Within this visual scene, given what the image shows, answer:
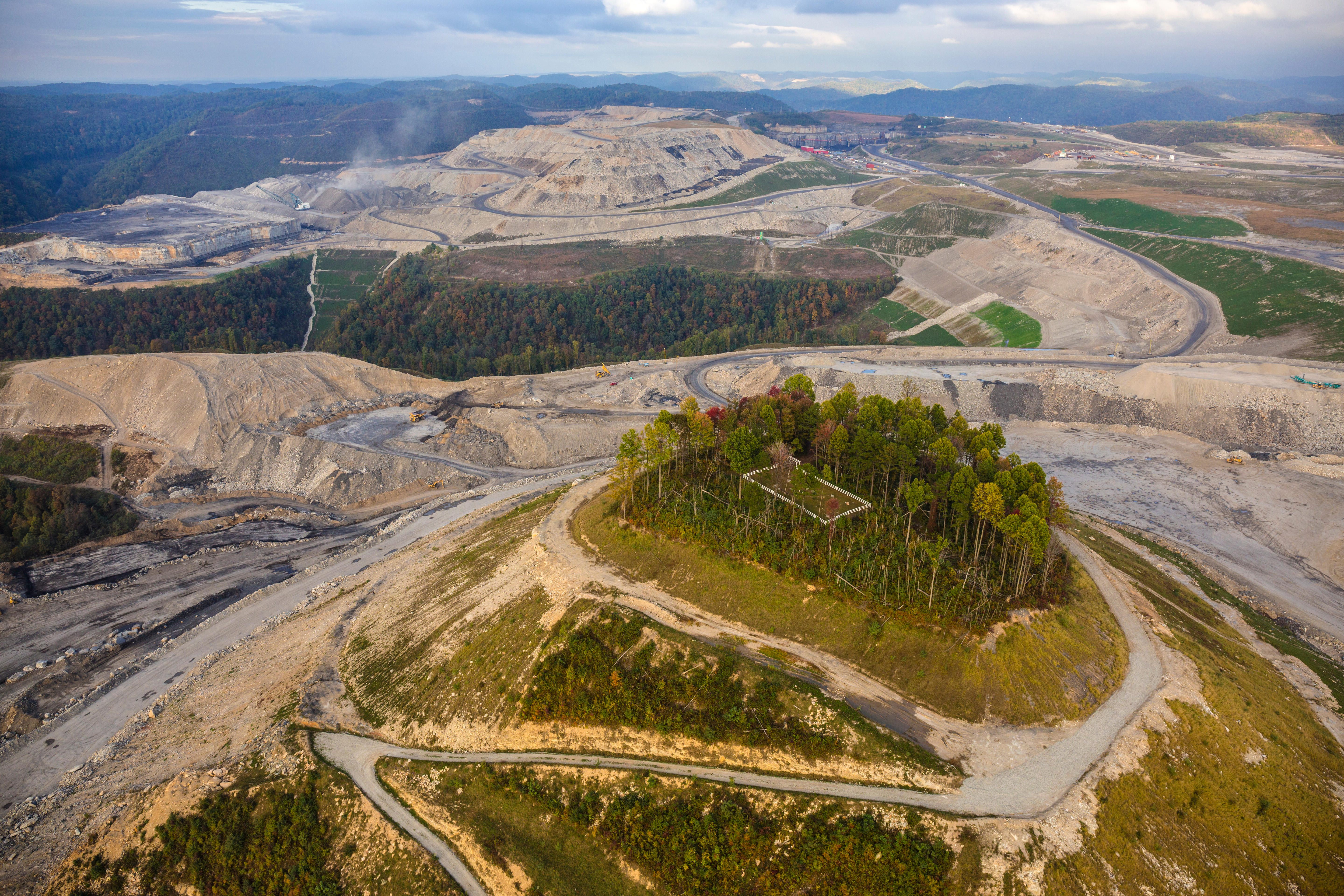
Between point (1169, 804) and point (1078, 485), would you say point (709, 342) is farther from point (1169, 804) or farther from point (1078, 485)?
point (1169, 804)

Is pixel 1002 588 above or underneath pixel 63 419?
above

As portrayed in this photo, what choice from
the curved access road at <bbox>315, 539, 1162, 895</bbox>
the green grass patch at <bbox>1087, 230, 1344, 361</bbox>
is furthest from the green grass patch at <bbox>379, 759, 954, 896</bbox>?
the green grass patch at <bbox>1087, 230, 1344, 361</bbox>

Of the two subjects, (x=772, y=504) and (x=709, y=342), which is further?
(x=709, y=342)

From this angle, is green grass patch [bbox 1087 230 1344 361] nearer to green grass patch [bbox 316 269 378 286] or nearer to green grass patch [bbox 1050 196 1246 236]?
green grass patch [bbox 1050 196 1246 236]

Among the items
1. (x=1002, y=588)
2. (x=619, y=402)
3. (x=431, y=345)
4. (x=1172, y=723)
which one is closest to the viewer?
(x=1172, y=723)

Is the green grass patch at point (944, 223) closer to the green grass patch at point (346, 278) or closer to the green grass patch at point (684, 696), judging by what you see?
the green grass patch at point (346, 278)

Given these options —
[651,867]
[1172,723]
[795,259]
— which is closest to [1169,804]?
[1172,723]

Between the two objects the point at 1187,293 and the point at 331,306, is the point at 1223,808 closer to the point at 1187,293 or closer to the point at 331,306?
the point at 1187,293

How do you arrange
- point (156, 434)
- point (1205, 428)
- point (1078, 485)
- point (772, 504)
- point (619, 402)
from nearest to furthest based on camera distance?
point (772, 504) → point (1078, 485) → point (1205, 428) → point (156, 434) → point (619, 402)

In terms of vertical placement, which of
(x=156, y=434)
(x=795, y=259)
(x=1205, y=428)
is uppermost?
(x=795, y=259)
